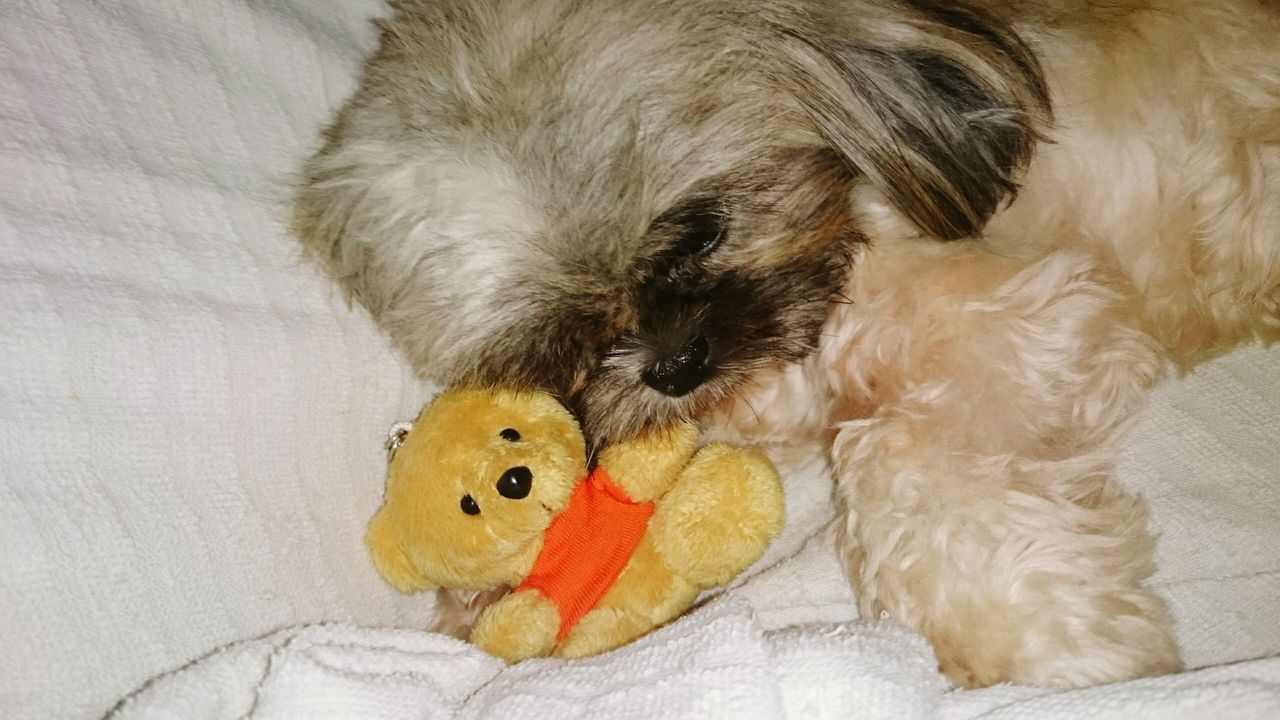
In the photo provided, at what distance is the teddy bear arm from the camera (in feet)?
6.00

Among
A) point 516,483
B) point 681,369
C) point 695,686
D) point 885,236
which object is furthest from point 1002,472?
point 516,483

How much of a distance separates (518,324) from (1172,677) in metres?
1.12

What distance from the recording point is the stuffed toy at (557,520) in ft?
5.43

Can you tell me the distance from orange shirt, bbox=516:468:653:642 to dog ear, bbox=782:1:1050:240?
0.73 metres

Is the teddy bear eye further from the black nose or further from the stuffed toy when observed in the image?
the black nose

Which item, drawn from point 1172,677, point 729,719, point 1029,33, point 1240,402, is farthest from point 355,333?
point 1240,402

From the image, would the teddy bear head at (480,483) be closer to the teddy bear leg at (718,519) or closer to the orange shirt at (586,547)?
the orange shirt at (586,547)

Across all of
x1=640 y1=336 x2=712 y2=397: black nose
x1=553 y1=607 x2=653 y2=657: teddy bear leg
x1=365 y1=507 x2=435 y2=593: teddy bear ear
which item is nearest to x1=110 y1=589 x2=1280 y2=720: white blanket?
x1=553 y1=607 x2=653 y2=657: teddy bear leg

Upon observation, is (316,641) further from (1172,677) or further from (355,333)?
(1172,677)

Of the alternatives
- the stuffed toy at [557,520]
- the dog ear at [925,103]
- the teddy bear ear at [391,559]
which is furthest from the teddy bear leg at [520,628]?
the dog ear at [925,103]

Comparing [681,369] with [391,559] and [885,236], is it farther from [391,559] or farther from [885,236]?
[391,559]

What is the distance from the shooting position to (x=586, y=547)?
1813 mm

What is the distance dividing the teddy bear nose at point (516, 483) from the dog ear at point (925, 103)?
75cm

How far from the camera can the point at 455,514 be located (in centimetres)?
166
